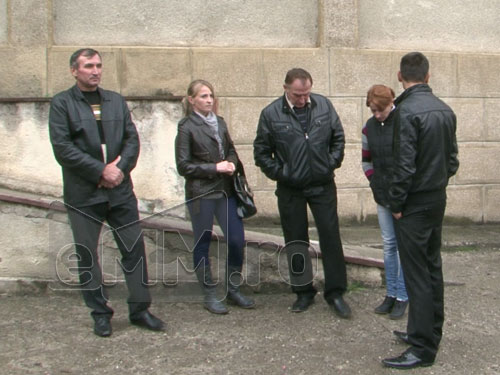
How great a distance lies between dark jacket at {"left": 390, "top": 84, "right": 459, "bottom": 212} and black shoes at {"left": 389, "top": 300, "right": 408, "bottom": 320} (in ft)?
3.95

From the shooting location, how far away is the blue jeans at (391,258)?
180 inches

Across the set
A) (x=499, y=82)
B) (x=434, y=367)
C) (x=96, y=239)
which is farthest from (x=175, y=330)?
(x=499, y=82)

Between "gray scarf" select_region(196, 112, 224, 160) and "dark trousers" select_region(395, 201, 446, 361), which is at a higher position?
"gray scarf" select_region(196, 112, 224, 160)

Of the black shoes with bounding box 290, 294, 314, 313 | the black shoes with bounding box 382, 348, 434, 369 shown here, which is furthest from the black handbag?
the black shoes with bounding box 382, 348, 434, 369

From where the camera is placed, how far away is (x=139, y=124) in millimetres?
6238

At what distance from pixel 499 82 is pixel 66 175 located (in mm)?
5351

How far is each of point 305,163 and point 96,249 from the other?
5.30 ft

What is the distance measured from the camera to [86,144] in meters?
4.14

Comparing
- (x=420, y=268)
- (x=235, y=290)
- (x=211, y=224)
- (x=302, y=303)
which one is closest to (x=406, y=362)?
(x=420, y=268)

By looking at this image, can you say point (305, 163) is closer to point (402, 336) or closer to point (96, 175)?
point (402, 336)

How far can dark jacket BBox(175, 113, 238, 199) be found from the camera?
4520 mm

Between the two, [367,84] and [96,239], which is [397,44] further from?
[96,239]

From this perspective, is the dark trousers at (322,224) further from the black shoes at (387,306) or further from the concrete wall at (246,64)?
the concrete wall at (246,64)

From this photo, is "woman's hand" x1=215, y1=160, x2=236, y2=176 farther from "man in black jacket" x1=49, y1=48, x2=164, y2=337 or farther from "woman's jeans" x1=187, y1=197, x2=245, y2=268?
"man in black jacket" x1=49, y1=48, x2=164, y2=337
